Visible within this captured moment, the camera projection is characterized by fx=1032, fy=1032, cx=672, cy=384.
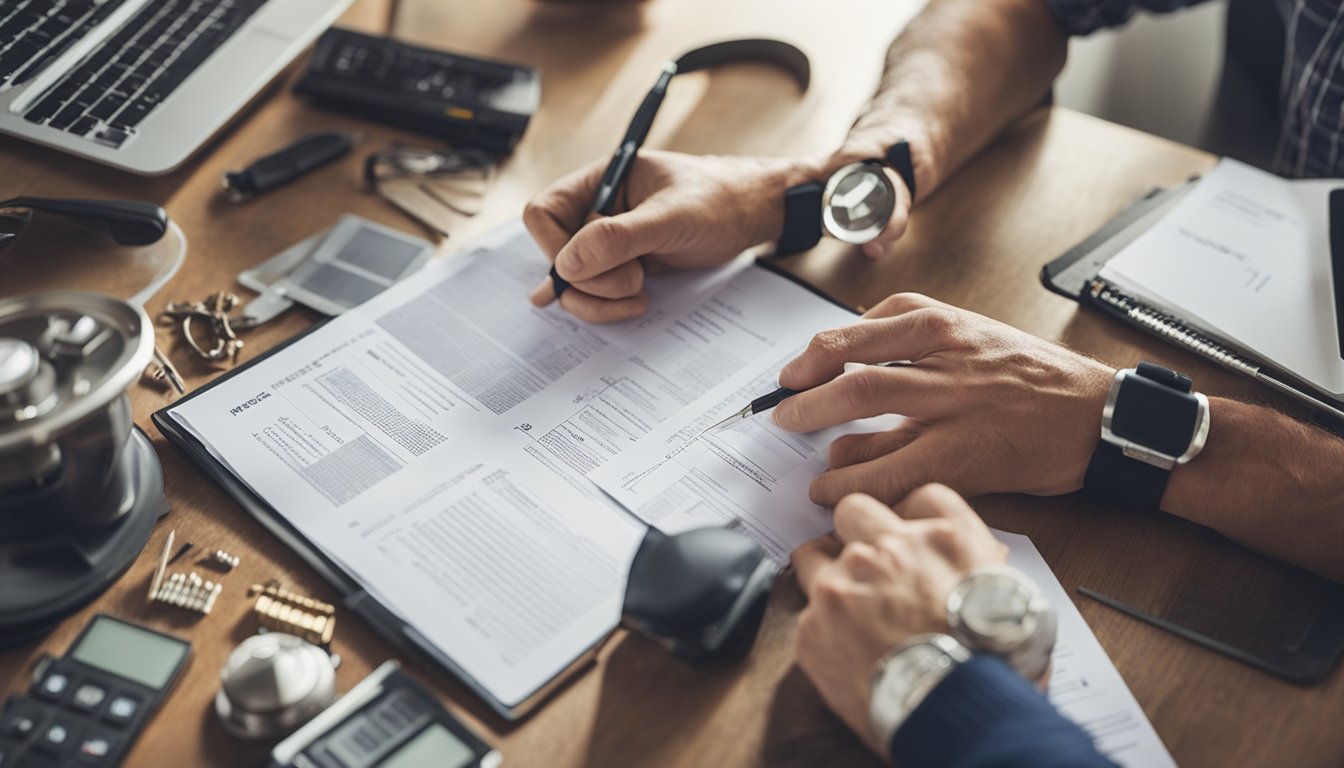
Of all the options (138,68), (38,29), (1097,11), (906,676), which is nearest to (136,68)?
(138,68)

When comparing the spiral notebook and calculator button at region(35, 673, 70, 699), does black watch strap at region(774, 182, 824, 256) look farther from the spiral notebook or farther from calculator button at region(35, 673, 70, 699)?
calculator button at region(35, 673, 70, 699)

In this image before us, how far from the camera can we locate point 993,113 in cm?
122

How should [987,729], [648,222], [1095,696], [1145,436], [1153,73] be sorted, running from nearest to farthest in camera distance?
Answer: [987,729] → [1095,696] → [1145,436] → [648,222] → [1153,73]

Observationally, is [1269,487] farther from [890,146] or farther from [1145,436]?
[890,146]

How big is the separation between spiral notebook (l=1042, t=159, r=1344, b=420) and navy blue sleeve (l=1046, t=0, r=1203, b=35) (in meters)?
0.29

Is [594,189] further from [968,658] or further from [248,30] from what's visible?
[968,658]

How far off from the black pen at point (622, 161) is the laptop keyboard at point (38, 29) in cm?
61

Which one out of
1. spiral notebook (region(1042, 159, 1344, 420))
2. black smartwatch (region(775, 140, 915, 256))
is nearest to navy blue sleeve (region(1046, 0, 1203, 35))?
spiral notebook (region(1042, 159, 1344, 420))

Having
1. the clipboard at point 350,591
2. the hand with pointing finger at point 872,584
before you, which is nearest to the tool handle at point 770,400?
the hand with pointing finger at point 872,584

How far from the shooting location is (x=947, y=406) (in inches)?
33.5

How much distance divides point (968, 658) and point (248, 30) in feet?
3.48

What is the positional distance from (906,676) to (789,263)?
A: 53cm

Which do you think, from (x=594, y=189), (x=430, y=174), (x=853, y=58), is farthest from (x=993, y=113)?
(x=430, y=174)

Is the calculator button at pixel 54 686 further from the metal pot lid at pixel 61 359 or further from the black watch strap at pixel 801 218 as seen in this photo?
the black watch strap at pixel 801 218
